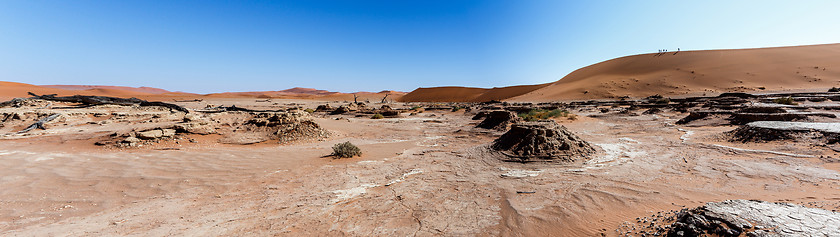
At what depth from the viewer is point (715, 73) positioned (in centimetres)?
4153

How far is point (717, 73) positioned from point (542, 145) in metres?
53.7

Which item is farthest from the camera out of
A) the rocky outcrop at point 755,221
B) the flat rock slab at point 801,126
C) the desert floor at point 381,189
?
the flat rock slab at point 801,126

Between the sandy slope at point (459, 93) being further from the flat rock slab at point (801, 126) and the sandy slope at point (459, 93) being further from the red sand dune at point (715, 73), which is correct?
the flat rock slab at point (801, 126)

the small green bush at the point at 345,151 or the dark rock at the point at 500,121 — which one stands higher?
the dark rock at the point at 500,121

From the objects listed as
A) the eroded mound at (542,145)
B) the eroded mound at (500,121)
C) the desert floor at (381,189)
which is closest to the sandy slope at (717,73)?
the eroded mound at (500,121)

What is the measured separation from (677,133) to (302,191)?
11.6 meters

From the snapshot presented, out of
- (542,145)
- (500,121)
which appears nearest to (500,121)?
(500,121)

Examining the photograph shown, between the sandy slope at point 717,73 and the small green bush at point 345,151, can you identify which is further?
the sandy slope at point 717,73

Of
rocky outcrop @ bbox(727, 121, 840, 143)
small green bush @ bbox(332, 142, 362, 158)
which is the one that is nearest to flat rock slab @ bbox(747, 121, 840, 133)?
rocky outcrop @ bbox(727, 121, 840, 143)

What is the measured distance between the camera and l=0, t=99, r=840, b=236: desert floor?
325cm

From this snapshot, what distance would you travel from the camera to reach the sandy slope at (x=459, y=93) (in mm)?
69000

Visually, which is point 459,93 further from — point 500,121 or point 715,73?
point 500,121

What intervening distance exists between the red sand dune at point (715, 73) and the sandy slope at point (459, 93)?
56.3 ft

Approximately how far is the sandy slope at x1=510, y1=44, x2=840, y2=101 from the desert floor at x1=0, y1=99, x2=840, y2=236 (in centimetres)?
4055
